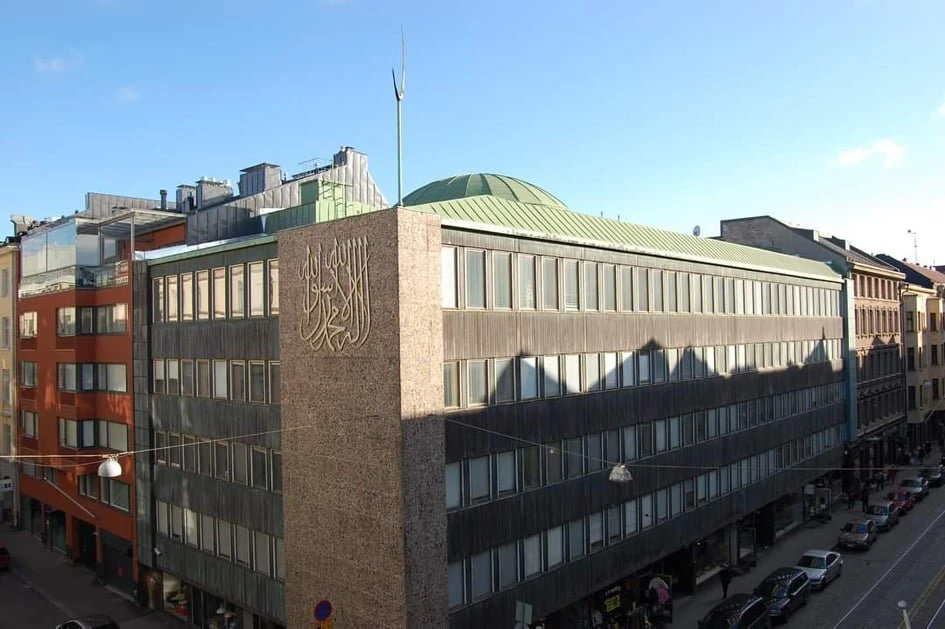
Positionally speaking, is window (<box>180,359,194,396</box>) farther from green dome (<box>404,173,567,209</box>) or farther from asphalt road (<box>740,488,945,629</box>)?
asphalt road (<box>740,488,945,629</box>)

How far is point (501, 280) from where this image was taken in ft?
74.6

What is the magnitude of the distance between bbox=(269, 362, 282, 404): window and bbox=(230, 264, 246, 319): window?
2450 mm

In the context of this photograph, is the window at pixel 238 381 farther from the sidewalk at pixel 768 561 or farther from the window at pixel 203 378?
the sidewalk at pixel 768 561

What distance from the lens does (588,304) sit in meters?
26.3

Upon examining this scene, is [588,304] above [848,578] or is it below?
above

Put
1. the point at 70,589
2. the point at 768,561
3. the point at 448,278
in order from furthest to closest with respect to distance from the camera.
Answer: the point at 768,561
the point at 70,589
the point at 448,278

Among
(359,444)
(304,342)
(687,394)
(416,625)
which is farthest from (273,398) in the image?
(687,394)

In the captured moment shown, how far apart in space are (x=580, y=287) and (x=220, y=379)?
13.0m

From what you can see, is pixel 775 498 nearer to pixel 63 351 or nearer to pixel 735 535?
pixel 735 535

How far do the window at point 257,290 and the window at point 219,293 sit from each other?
182 cm

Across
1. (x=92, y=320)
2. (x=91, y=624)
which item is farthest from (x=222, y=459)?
(x=92, y=320)

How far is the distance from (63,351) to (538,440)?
2444 centimetres

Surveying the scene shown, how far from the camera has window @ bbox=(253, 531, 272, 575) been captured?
2398cm

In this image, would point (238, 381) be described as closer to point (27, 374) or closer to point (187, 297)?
point (187, 297)
